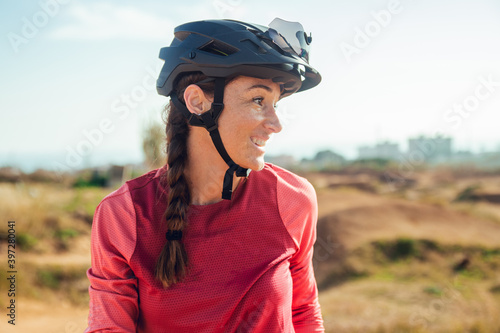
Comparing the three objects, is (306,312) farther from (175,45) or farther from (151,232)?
(175,45)

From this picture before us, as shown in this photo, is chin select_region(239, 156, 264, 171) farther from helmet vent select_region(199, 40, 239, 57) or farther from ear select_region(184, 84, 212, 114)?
helmet vent select_region(199, 40, 239, 57)

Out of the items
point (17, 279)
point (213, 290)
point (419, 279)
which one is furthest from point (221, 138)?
point (419, 279)

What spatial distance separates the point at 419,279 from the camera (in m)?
9.59

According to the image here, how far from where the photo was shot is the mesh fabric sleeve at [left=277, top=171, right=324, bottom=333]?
2020 millimetres

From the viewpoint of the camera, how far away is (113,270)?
1.76m

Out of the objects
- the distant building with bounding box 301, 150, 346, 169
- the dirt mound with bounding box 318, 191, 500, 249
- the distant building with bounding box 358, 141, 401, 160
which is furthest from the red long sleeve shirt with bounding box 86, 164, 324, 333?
the distant building with bounding box 358, 141, 401, 160

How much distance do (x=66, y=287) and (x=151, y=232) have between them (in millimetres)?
7646

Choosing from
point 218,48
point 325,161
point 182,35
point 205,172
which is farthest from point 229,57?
point 325,161

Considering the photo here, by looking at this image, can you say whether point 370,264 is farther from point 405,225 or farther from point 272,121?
point 272,121

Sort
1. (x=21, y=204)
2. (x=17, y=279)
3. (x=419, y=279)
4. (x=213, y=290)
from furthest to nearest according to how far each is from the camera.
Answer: (x=21, y=204)
(x=419, y=279)
(x=17, y=279)
(x=213, y=290)

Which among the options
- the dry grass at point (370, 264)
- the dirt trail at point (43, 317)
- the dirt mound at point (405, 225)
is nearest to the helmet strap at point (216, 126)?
the dry grass at point (370, 264)

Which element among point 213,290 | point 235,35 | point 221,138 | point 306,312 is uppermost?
point 235,35

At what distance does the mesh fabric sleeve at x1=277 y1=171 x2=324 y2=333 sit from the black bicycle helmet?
0.25 meters

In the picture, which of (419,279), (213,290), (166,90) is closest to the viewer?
(213,290)
